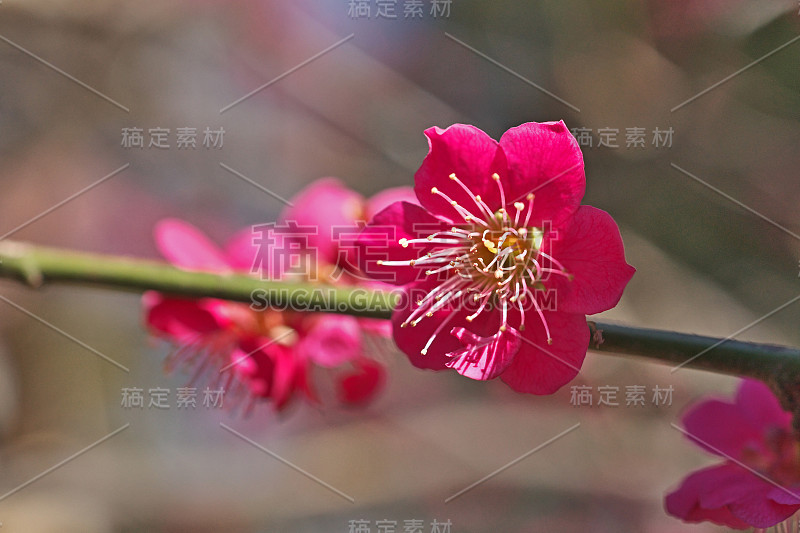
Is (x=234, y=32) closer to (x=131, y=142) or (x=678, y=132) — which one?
(x=131, y=142)

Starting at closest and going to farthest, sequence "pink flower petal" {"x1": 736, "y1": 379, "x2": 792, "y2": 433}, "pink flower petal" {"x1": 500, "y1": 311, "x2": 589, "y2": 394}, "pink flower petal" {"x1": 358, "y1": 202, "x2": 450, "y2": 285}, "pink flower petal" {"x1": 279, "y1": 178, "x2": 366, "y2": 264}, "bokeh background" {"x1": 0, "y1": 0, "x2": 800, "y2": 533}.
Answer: "pink flower petal" {"x1": 500, "y1": 311, "x2": 589, "y2": 394} < "pink flower petal" {"x1": 358, "y1": 202, "x2": 450, "y2": 285} < "pink flower petal" {"x1": 736, "y1": 379, "x2": 792, "y2": 433} < "pink flower petal" {"x1": 279, "y1": 178, "x2": 366, "y2": 264} < "bokeh background" {"x1": 0, "y1": 0, "x2": 800, "y2": 533}

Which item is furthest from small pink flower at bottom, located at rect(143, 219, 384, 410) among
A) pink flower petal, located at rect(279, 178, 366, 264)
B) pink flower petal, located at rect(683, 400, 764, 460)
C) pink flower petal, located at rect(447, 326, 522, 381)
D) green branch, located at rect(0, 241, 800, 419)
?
pink flower petal, located at rect(683, 400, 764, 460)

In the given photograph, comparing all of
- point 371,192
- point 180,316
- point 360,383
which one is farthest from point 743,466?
point 371,192

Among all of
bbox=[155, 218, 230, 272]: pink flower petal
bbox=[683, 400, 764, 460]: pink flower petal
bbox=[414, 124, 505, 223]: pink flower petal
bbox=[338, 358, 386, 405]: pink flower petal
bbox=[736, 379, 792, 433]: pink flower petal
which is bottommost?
bbox=[338, 358, 386, 405]: pink flower petal

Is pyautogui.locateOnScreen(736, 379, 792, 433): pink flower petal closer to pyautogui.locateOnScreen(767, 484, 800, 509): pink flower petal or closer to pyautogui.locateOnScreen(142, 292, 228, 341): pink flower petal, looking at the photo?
pyautogui.locateOnScreen(767, 484, 800, 509): pink flower petal

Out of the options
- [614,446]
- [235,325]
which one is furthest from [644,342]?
[614,446]

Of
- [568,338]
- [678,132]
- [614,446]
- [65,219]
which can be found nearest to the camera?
[568,338]

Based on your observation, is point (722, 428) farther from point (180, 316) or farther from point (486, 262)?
point (180, 316)
